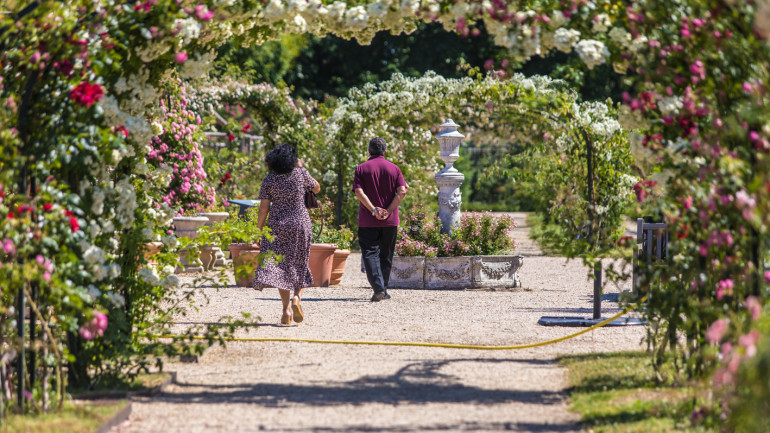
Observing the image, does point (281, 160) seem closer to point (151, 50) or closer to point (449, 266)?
point (151, 50)

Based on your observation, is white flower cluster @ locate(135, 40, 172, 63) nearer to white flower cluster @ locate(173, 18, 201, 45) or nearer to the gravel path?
white flower cluster @ locate(173, 18, 201, 45)

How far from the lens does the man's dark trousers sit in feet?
30.0

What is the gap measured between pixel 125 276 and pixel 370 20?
2046mm

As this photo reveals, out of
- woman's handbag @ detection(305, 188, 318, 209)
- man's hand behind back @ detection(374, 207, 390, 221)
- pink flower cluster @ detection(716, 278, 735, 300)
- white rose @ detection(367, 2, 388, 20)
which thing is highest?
white rose @ detection(367, 2, 388, 20)

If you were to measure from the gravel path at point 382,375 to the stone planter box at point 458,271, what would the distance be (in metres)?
1.43

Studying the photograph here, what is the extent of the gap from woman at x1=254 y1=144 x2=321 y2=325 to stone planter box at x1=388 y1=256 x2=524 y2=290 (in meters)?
3.27

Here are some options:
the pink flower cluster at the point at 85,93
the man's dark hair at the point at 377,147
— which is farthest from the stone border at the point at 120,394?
the man's dark hair at the point at 377,147

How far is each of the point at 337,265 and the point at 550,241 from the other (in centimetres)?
519

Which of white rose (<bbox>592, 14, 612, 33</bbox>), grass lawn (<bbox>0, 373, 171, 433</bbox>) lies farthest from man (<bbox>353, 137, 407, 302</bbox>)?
white rose (<bbox>592, 14, 612, 33</bbox>)

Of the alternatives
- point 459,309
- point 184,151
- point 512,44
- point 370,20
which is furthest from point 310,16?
point 184,151

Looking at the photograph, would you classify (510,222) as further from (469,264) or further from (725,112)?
(725,112)

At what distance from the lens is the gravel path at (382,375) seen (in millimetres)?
4398

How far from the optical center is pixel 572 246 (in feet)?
16.9

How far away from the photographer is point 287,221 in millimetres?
7523
